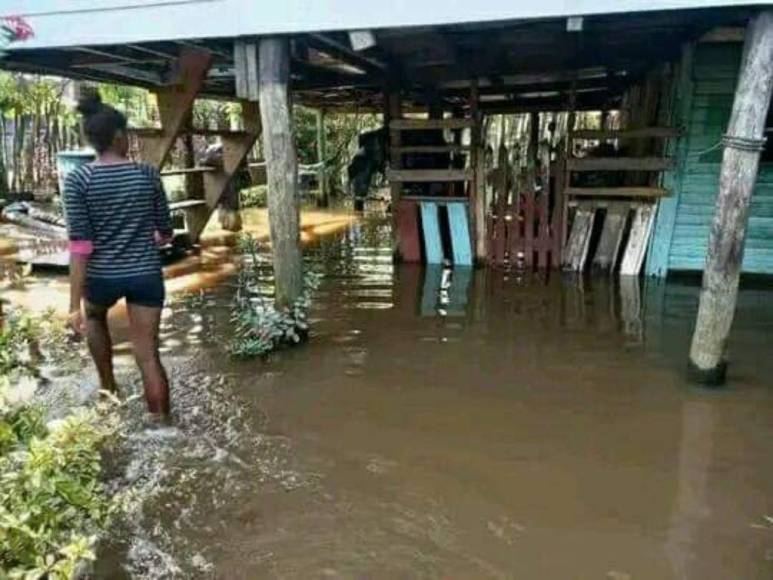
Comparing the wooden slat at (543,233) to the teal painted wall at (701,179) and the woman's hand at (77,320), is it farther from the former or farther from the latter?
the woman's hand at (77,320)

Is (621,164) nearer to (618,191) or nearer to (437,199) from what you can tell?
(618,191)

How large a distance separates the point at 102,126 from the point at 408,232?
5.55 metres

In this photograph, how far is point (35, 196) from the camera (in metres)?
13.8

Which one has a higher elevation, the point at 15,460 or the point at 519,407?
the point at 15,460

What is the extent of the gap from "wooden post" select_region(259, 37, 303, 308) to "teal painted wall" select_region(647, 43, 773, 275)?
168 inches

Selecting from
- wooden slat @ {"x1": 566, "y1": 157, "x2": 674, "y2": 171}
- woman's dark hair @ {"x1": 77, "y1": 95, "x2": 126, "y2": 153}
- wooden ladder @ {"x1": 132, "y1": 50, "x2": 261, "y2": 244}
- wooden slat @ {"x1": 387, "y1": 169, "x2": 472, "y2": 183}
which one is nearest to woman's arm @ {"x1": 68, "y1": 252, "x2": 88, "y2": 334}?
woman's dark hair @ {"x1": 77, "y1": 95, "x2": 126, "y2": 153}

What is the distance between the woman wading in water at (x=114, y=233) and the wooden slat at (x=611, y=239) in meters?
5.47

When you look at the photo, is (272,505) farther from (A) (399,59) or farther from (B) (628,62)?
(B) (628,62)

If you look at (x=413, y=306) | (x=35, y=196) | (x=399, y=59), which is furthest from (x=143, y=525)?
(x=35, y=196)

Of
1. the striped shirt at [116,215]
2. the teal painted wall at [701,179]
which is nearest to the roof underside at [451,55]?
the teal painted wall at [701,179]

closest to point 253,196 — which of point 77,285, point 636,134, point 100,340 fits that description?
point 636,134

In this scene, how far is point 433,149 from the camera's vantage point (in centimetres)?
847

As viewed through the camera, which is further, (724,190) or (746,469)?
(724,190)

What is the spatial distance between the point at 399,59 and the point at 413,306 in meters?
2.86
